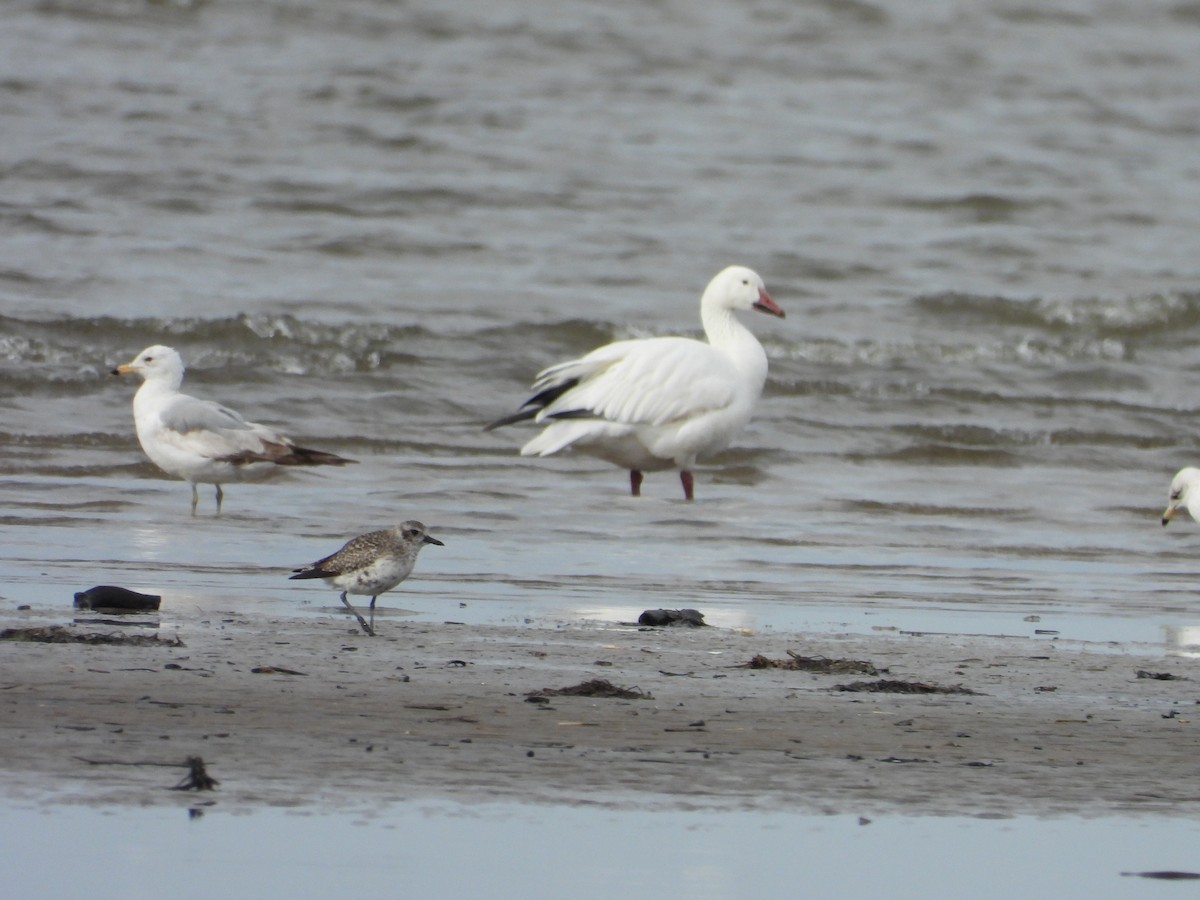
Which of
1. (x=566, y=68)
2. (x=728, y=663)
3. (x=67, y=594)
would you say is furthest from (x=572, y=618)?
(x=566, y=68)

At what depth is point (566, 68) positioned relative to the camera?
92.1 feet

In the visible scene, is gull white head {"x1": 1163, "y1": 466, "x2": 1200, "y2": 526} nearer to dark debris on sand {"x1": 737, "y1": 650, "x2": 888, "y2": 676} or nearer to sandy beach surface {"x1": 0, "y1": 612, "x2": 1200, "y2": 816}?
sandy beach surface {"x1": 0, "y1": 612, "x2": 1200, "y2": 816}

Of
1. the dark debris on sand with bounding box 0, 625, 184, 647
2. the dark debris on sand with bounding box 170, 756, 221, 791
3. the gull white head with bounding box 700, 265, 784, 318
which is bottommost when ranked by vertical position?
the dark debris on sand with bounding box 0, 625, 184, 647

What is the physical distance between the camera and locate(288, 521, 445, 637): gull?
6336mm

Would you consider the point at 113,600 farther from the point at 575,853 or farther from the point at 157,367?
the point at 157,367

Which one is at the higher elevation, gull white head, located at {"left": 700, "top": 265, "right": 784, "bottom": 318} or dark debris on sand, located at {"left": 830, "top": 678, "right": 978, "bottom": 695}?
gull white head, located at {"left": 700, "top": 265, "right": 784, "bottom": 318}

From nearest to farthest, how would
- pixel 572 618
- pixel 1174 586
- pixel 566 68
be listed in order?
pixel 572 618 → pixel 1174 586 → pixel 566 68

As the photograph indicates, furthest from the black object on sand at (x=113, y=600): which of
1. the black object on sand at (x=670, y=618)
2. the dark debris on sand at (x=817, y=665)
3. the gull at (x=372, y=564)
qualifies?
the dark debris on sand at (x=817, y=665)

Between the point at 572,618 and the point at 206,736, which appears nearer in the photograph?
the point at 206,736

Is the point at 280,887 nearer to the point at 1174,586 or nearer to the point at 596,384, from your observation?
the point at 1174,586

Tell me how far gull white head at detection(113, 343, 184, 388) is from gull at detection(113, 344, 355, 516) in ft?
0.84

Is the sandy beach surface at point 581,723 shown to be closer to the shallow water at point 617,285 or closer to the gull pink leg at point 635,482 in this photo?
the shallow water at point 617,285

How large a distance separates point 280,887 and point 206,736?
1.02m

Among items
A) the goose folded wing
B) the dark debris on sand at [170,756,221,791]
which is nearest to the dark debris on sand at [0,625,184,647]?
the dark debris on sand at [170,756,221,791]
